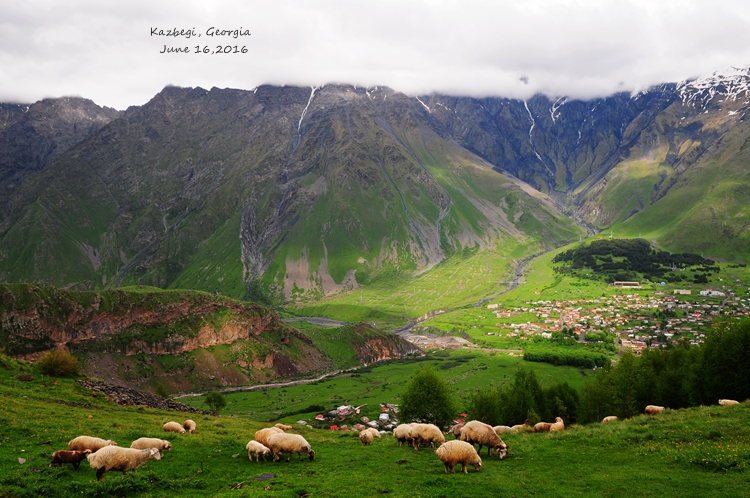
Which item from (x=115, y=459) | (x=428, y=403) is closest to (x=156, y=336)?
(x=428, y=403)

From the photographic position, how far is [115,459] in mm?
22469

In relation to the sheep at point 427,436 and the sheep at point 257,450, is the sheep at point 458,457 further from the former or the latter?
the sheep at point 257,450

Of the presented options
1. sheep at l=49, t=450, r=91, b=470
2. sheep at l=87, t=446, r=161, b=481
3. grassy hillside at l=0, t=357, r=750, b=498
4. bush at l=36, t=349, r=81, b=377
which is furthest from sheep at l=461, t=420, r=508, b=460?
bush at l=36, t=349, r=81, b=377

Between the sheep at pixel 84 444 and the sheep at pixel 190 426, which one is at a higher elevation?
the sheep at pixel 84 444

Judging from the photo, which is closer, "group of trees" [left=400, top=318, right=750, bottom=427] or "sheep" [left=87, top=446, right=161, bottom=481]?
"sheep" [left=87, top=446, right=161, bottom=481]

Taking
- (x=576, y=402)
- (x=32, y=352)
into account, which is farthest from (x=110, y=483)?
(x=32, y=352)

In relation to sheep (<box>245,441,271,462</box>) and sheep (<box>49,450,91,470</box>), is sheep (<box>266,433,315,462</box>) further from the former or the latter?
sheep (<box>49,450,91,470</box>)

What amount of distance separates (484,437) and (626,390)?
103ft

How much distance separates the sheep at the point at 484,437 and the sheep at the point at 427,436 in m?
3.30

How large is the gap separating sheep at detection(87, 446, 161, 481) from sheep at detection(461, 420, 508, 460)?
20340mm

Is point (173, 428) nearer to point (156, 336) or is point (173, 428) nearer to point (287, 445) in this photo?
point (287, 445)

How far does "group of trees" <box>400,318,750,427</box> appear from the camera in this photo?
43.8 meters

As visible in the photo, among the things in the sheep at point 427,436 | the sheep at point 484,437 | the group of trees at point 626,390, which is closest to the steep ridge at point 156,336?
the group of trees at point 626,390

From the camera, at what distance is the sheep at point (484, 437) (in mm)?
29719
